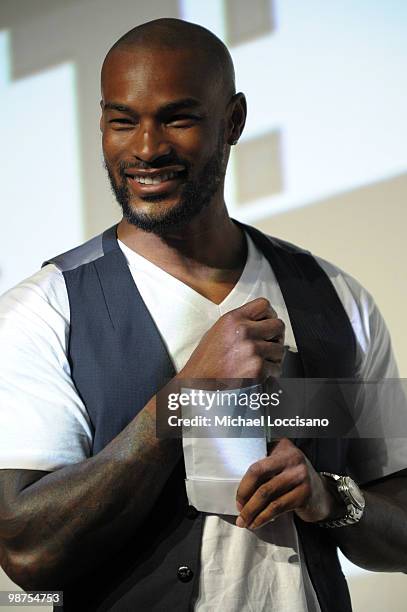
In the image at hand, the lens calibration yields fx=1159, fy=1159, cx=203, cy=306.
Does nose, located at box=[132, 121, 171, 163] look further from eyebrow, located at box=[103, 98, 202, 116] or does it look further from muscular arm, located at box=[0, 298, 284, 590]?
muscular arm, located at box=[0, 298, 284, 590]

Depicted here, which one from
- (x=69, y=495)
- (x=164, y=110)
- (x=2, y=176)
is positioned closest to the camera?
(x=69, y=495)

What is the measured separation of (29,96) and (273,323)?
0.56 metres

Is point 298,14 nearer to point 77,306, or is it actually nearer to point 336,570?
point 77,306

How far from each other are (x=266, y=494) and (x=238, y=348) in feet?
0.50

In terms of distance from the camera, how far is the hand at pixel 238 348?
1215 mm

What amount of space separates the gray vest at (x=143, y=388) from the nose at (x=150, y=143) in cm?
14

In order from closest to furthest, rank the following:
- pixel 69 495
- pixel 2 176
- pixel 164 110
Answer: pixel 69 495 → pixel 164 110 → pixel 2 176

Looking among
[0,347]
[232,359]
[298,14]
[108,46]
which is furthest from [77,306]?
[298,14]

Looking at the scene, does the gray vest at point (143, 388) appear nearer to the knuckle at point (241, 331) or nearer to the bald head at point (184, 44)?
the knuckle at point (241, 331)

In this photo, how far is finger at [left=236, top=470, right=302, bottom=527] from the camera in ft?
3.92

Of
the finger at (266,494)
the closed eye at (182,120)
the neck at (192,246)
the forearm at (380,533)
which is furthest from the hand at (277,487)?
the closed eye at (182,120)

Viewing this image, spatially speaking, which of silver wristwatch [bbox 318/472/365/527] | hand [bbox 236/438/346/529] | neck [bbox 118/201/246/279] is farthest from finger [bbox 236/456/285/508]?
neck [bbox 118/201/246/279]

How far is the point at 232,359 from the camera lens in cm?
122

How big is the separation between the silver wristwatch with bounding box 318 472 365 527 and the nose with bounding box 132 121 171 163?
40 centimetres
